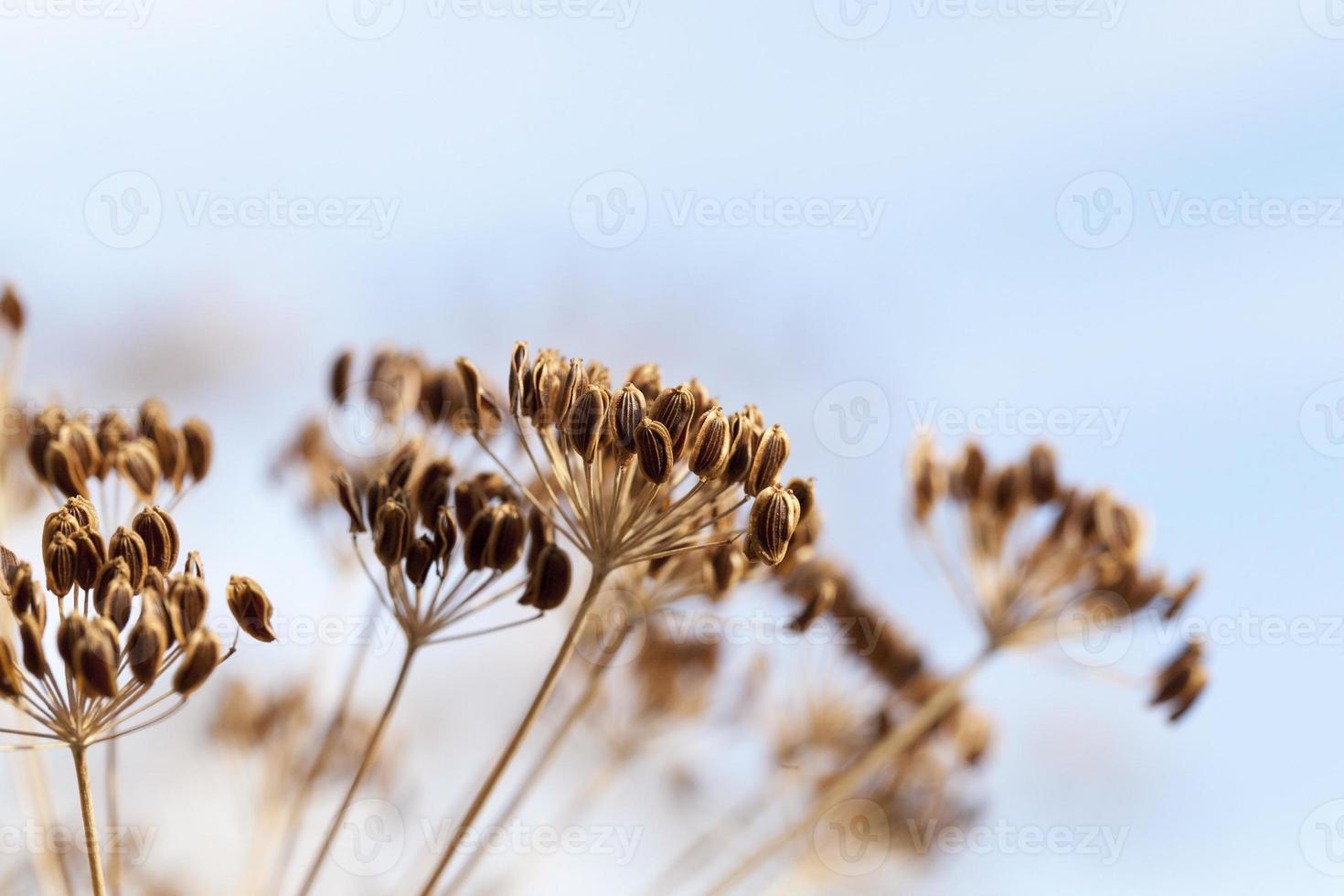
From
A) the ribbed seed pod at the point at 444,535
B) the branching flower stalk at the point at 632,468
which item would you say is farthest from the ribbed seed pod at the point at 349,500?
the branching flower stalk at the point at 632,468

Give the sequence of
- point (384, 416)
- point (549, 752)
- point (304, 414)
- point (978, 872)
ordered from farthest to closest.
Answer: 1. point (978, 872)
2. point (304, 414)
3. point (384, 416)
4. point (549, 752)

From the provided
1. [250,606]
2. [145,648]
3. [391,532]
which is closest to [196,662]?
[145,648]

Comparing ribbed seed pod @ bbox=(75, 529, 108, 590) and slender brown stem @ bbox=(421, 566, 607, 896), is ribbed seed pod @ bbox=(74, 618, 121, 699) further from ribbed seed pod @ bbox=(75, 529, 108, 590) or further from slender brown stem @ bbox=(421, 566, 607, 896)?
slender brown stem @ bbox=(421, 566, 607, 896)

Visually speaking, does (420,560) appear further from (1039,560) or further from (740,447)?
(1039,560)

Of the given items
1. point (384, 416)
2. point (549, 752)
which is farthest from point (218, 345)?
point (549, 752)

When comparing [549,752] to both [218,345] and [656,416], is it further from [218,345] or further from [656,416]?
[218,345]

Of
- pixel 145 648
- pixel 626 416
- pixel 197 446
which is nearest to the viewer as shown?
pixel 145 648
